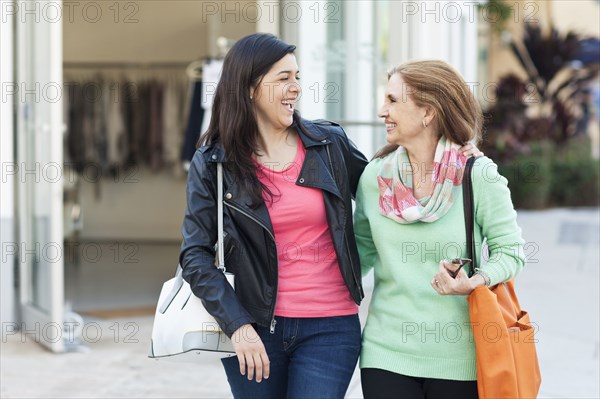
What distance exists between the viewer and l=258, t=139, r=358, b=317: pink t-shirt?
2729mm

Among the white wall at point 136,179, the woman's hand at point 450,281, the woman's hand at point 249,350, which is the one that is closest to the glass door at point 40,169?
the woman's hand at point 249,350

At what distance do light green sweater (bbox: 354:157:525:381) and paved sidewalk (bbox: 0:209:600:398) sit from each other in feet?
3.82

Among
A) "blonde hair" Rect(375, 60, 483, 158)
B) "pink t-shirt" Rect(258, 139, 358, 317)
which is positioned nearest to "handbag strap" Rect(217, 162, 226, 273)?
"pink t-shirt" Rect(258, 139, 358, 317)

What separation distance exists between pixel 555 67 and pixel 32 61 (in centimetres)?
1558

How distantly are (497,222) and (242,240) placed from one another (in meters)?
0.72

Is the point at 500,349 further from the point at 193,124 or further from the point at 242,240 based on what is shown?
the point at 193,124

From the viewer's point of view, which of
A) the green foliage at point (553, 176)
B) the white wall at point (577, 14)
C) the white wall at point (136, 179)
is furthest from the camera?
the white wall at point (577, 14)

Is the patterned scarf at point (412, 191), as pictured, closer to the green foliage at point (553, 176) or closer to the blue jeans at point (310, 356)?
the blue jeans at point (310, 356)

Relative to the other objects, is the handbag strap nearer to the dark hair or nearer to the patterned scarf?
the dark hair

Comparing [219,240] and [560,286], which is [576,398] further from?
[560,286]

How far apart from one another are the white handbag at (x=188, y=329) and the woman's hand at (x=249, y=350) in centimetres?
4

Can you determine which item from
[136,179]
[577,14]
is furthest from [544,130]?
[136,179]

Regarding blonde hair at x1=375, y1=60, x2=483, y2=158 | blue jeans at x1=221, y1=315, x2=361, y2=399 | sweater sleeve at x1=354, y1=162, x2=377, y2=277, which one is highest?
blonde hair at x1=375, y1=60, x2=483, y2=158

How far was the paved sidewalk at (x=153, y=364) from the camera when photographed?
17.1ft
